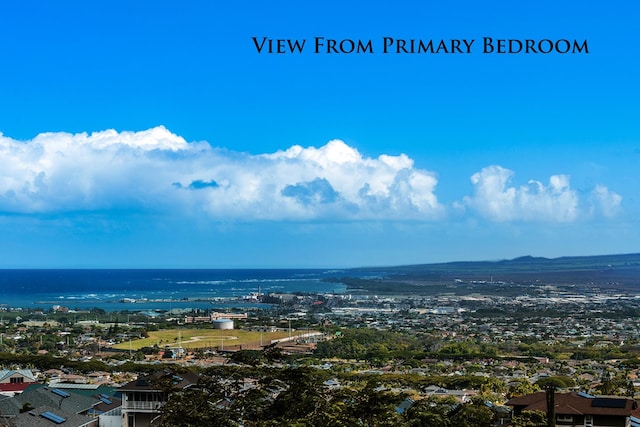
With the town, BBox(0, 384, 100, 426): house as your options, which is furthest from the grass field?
BBox(0, 384, 100, 426): house

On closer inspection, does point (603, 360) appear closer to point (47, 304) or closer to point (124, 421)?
point (124, 421)

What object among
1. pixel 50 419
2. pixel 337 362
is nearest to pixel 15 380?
pixel 50 419

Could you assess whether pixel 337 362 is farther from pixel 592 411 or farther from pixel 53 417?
pixel 53 417

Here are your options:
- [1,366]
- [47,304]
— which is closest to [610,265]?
[47,304]

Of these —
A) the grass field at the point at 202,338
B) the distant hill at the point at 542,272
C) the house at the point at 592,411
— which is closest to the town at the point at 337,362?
the house at the point at 592,411

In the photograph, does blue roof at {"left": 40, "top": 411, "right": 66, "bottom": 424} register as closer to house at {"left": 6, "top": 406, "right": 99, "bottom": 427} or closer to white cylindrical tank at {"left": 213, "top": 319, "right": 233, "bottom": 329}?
house at {"left": 6, "top": 406, "right": 99, "bottom": 427}

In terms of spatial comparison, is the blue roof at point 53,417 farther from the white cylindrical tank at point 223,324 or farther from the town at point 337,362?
the white cylindrical tank at point 223,324

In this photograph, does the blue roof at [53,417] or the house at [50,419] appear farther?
the blue roof at [53,417]
